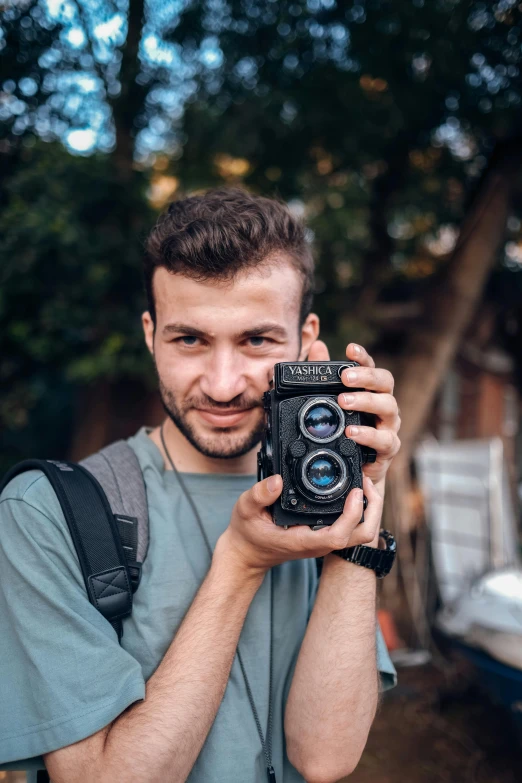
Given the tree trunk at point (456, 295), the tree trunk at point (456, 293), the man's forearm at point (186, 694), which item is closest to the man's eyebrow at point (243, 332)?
the man's forearm at point (186, 694)

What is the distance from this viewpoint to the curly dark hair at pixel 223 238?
1653 millimetres

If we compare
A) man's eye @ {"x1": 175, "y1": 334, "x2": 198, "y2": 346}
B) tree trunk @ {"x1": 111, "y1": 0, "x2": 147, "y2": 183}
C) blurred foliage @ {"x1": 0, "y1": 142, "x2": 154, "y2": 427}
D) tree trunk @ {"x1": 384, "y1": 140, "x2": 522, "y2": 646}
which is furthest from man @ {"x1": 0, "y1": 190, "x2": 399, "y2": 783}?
tree trunk @ {"x1": 384, "y1": 140, "x2": 522, "y2": 646}

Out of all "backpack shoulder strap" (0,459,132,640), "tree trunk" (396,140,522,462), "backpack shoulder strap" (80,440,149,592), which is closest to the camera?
"backpack shoulder strap" (0,459,132,640)

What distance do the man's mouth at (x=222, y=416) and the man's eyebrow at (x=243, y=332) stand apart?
20 centimetres

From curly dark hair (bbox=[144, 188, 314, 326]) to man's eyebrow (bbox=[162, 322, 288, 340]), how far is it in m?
0.14

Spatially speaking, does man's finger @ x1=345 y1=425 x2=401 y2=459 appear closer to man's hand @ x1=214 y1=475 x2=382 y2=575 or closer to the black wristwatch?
man's hand @ x1=214 y1=475 x2=382 y2=575

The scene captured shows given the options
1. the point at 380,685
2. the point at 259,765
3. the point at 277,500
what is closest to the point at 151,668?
the point at 259,765

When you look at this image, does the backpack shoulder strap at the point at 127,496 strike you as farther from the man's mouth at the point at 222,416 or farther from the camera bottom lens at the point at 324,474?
the camera bottom lens at the point at 324,474

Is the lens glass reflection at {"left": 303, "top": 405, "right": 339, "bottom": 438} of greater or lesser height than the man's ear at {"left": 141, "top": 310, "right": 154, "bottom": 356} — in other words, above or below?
below

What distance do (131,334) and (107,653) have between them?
327 cm

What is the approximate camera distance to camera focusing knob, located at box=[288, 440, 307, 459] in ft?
4.75

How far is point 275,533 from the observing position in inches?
56.0

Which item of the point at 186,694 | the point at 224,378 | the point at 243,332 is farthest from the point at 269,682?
the point at 243,332

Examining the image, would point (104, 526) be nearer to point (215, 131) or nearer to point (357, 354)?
point (357, 354)
